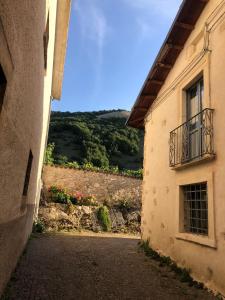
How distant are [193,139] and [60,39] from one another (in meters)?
6.59

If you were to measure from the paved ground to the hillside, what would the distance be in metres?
20.9

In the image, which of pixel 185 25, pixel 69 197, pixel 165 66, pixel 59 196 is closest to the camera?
pixel 185 25

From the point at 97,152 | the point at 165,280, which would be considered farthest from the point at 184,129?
the point at 97,152

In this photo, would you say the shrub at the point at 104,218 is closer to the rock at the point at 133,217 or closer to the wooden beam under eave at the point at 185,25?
the rock at the point at 133,217

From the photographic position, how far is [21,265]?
6102mm

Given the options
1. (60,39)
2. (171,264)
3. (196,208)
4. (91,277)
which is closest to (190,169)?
(196,208)

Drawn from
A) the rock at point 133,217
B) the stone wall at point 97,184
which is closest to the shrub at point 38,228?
the stone wall at point 97,184

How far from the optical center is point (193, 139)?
6973 mm

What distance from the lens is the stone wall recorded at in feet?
51.1

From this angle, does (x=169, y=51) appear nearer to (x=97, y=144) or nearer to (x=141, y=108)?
(x=141, y=108)

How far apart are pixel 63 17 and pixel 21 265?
7676 millimetres

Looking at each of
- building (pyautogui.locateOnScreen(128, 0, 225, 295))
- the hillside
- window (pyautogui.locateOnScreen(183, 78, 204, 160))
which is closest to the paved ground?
building (pyautogui.locateOnScreen(128, 0, 225, 295))

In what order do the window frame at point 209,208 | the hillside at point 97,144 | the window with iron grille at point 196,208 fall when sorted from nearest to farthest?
the window frame at point 209,208
the window with iron grille at point 196,208
the hillside at point 97,144

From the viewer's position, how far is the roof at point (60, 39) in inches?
363
